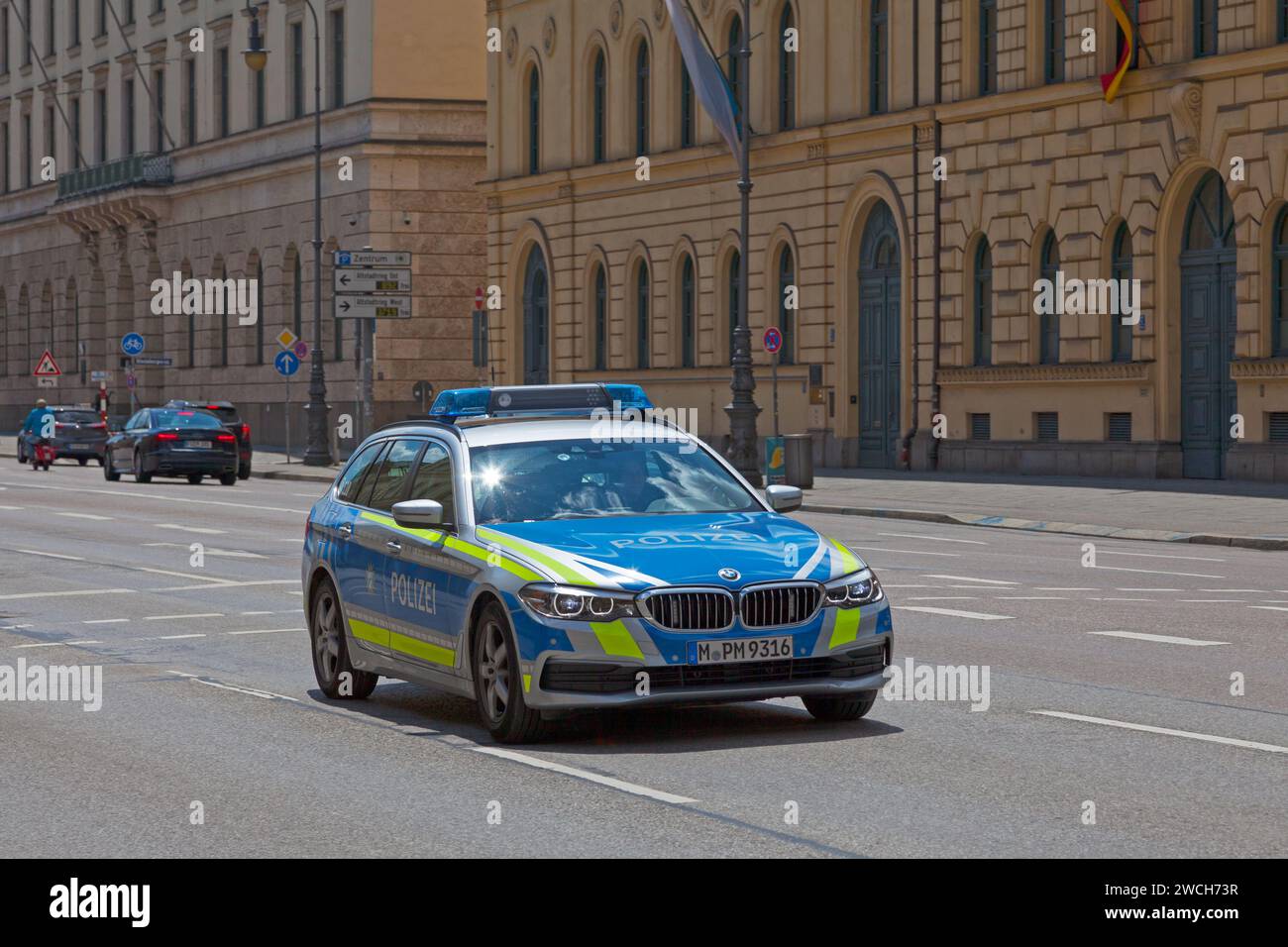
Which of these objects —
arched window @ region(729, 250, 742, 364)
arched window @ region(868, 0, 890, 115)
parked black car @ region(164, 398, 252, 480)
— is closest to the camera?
arched window @ region(868, 0, 890, 115)

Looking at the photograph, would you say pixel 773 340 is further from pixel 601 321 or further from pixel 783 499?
pixel 783 499

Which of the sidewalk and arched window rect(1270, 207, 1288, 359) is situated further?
arched window rect(1270, 207, 1288, 359)

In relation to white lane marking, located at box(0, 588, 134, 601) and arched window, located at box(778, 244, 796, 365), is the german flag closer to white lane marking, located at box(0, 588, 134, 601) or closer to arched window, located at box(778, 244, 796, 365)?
arched window, located at box(778, 244, 796, 365)

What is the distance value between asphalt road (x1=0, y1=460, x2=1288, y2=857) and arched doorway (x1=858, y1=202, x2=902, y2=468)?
2802 cm

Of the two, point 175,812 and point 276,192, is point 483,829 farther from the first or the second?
point 276,192

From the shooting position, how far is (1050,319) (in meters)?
42.1

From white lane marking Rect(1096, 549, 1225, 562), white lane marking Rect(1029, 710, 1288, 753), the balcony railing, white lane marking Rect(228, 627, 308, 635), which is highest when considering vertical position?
the balcony railing

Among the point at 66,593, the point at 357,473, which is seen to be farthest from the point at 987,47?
the point at 357,473

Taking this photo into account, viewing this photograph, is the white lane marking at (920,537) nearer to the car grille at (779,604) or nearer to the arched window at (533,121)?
the car grille at (779,604)

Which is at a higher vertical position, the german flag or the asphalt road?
the german flag

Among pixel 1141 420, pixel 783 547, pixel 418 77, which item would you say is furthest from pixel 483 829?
pixel 418 77

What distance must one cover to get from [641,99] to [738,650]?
45187 mm

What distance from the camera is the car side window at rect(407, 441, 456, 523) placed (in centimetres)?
1199

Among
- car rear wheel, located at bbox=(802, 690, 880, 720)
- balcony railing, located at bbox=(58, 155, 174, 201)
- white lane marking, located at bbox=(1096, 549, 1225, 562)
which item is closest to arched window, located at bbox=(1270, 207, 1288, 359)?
white lane marking, located at bbox=(1096, 549, 1225, 562)
